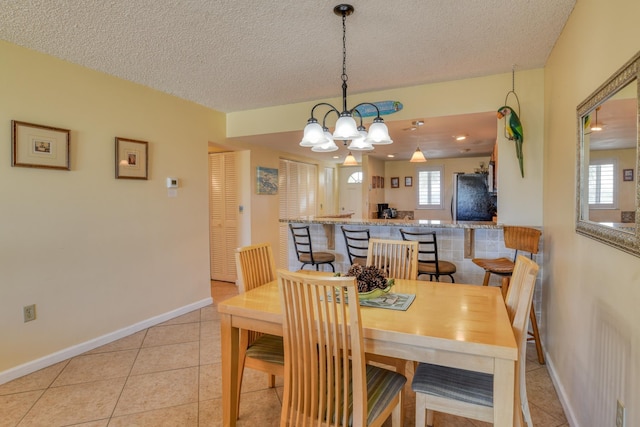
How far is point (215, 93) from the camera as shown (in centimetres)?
348

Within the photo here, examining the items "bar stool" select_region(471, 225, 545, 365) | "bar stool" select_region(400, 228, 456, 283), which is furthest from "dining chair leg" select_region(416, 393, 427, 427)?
"bar stool" select_region(400, 228, 456, 283)

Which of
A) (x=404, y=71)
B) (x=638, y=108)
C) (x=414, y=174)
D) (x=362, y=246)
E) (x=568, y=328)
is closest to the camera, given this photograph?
(x=638, y=108)

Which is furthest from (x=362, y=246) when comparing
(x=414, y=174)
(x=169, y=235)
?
(x=414, y=174)

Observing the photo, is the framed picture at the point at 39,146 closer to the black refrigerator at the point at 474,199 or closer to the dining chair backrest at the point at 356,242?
the dining chair backrest at the point at 356,242

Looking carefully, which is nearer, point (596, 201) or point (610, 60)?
point (610, 60)

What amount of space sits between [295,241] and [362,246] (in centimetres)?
76

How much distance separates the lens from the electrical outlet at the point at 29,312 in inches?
98.1

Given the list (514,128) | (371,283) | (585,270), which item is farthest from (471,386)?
(514,128)

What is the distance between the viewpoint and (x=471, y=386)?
Result: 146 cm

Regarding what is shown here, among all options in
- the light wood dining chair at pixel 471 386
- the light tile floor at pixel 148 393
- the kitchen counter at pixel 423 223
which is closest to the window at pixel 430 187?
the kitchen counter at pixel 423 223

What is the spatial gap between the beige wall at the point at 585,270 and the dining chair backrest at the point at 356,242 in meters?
1.56

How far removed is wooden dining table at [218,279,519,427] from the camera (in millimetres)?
1262

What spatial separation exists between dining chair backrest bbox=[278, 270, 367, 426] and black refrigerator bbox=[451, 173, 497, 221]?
4460 millimetres

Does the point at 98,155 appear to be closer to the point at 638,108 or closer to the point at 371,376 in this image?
the point at 371,376
